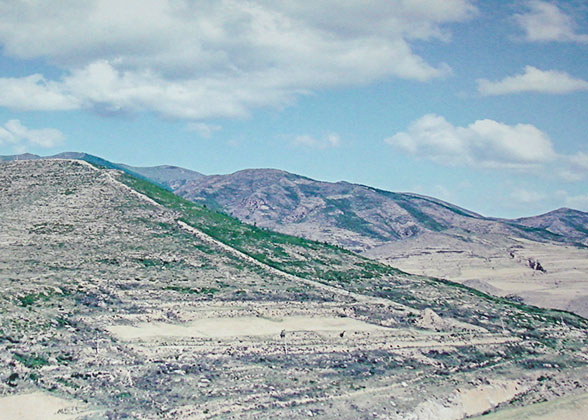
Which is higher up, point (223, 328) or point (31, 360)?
point (223, 328)

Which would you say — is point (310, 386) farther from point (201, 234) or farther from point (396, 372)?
point (201, 234)

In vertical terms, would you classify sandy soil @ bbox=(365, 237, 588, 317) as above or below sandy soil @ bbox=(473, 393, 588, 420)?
above

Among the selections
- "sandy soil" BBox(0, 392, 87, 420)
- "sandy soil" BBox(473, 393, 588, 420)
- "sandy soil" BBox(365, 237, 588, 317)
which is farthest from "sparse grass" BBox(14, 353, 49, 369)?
"sandy soil" BBox(365, 237, 588, 317)

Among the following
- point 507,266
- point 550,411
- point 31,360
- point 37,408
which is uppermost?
point 507,266

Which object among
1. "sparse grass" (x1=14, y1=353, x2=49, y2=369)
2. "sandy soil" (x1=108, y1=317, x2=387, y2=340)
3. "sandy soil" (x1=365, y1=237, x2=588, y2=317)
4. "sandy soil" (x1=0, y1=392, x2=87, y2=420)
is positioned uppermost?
"sandy soil" (x1=365, y1=237, x2=588, y2=317)

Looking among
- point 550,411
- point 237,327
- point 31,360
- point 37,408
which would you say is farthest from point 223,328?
point 550,411

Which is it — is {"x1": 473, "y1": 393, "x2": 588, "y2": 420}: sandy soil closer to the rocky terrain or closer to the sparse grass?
the rocky terrain

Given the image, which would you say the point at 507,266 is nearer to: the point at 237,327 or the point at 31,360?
the point at 237,327

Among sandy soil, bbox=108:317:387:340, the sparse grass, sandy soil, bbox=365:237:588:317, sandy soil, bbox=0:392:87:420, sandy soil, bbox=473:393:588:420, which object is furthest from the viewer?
sandy soil, bbox=365:237:588:317

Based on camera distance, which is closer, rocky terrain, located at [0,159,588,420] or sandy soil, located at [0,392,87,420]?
sandy soil, located at [0,392,87,420]
